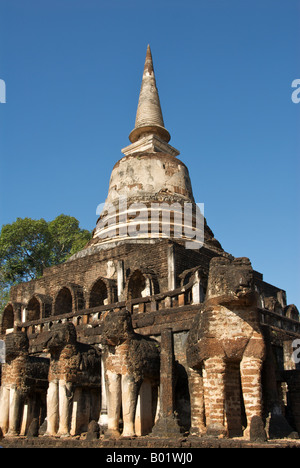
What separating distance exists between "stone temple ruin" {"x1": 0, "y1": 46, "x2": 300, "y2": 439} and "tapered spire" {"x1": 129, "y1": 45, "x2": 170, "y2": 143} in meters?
7.13

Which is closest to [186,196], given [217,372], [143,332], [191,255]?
[191,255]

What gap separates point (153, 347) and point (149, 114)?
19.6 m

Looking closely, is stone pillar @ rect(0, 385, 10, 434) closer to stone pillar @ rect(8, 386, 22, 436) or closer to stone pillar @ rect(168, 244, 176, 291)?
stone pillar @ rect(8, 386, 22, 436)

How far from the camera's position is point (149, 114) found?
2892 cm

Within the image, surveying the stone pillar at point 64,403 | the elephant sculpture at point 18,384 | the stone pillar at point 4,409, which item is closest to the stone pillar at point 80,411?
the stone pillar at point 64,403

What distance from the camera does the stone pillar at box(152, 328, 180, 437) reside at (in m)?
10.5

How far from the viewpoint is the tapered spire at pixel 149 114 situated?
28.2 meters

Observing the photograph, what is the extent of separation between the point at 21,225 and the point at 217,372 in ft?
88.4

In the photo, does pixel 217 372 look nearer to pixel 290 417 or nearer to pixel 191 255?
pixel 290 417

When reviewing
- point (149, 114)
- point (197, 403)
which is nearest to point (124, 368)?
point (197, 403)

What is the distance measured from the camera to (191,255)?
1902 centimetres

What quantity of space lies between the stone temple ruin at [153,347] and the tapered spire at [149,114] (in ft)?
23.4

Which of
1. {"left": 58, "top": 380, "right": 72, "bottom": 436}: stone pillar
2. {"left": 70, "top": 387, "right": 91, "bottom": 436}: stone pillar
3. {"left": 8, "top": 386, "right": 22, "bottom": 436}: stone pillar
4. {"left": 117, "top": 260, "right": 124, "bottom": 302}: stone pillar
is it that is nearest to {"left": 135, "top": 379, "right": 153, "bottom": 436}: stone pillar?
{"left": 58, "top": 380, "right": 72, "bottom": 436}: stone pillar
